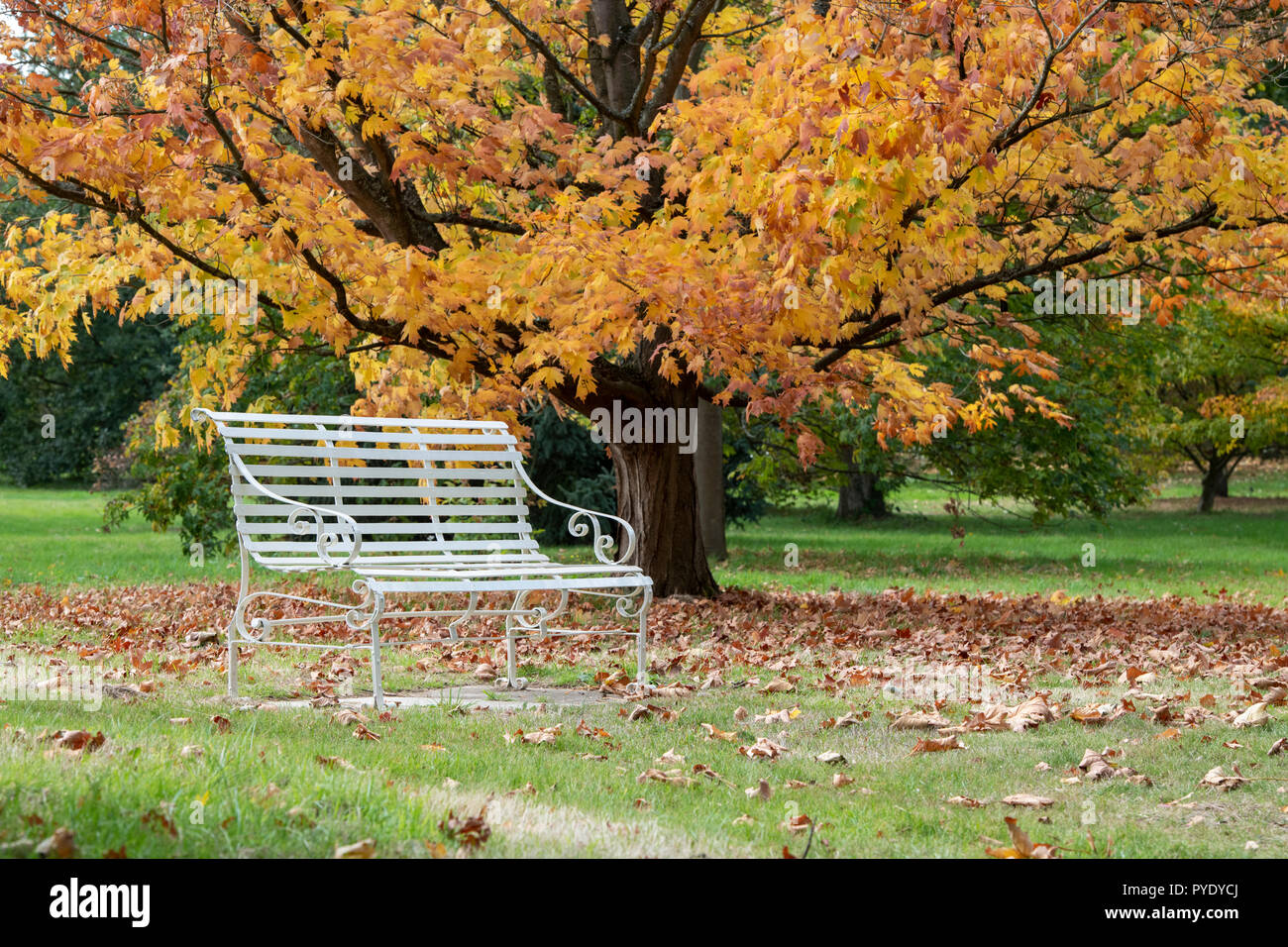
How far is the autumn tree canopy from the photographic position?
21.7 ft

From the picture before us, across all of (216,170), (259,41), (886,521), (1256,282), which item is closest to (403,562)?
(259,41)

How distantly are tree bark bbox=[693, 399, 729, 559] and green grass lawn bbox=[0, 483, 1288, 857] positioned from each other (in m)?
7.16

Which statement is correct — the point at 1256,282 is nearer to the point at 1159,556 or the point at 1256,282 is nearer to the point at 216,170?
the point at 216,170

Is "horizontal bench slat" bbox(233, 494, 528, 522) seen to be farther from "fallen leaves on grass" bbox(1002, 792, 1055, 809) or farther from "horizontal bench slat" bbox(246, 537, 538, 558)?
"fallen leaves on grass" bbox(1002, 792, 1055, 809)

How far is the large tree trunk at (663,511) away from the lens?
33.1 feet

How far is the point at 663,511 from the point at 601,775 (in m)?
6.03

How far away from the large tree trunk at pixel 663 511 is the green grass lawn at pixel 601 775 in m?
2.51

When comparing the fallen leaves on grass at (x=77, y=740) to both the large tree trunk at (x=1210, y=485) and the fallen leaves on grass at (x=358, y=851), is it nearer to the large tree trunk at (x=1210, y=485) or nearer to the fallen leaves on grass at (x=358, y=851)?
the fallen leaves on grass at (x=358, y=851)

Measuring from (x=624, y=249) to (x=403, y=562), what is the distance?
2434 millimetres

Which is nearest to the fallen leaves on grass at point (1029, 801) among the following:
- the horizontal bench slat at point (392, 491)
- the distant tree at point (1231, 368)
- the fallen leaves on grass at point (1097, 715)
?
the fallen leaves on grass at point (1097, 715)

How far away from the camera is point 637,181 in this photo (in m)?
8.68

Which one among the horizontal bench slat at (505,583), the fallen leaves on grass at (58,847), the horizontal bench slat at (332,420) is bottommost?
the fallen leaves on grass at (58,847)

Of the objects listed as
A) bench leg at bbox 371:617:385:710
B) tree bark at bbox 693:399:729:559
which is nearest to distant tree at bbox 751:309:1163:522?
tree bark at bbox 693:399:729:559

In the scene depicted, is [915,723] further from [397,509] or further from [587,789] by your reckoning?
[397,509]
